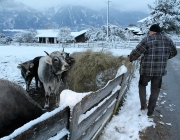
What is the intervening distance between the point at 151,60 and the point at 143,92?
0.88 meters

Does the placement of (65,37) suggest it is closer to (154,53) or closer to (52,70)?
(52,70)

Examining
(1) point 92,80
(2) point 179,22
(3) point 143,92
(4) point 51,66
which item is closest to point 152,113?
(3) point 143,92

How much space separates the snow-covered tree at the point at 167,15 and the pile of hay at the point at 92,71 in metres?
29.3

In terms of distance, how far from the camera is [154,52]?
4.11 m

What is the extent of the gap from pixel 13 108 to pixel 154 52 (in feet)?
9.90

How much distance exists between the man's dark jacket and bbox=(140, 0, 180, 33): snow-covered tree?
30.7m

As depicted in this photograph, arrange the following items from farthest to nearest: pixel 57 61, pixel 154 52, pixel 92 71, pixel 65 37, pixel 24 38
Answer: pixel 24 38 < pixel 65 37 < pixel 92 71 < pixel 57 61 < pixel 154 52

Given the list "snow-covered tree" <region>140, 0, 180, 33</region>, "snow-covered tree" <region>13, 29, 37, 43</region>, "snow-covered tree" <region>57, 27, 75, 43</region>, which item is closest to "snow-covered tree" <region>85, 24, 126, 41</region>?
"snow-covered tree" <region>57, 27, 75, 43</region>

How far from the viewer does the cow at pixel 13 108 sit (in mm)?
2592

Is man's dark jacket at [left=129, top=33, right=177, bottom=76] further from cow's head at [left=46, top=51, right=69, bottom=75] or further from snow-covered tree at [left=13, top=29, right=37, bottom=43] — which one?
snow-covered tree at [left=13, top=29, right=37, bottom=43]

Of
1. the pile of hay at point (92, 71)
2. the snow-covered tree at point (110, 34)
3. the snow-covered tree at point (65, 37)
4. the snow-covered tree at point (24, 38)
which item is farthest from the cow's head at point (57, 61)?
the snow-covered tree at point (24, 38)

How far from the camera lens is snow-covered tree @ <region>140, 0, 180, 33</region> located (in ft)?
106

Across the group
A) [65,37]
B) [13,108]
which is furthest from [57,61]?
[65,37]

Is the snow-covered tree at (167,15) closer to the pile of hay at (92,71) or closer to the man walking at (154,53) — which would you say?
the pile of hay at (92,71)
